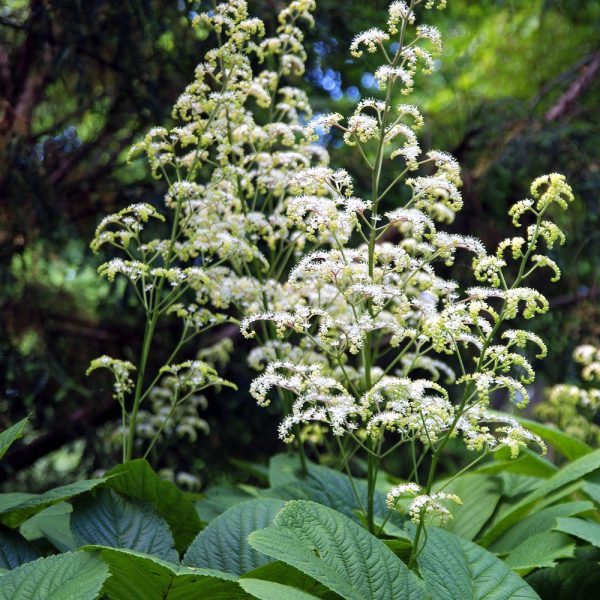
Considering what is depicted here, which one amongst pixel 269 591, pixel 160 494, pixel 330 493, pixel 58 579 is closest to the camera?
pixel 269 591

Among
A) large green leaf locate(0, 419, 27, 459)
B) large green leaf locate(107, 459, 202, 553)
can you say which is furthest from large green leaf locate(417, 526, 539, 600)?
large green leaf locate(0, 419, 27, 459)

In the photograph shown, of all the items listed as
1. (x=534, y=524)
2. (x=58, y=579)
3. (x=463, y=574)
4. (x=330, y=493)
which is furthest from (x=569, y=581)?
(x=58, y=579)

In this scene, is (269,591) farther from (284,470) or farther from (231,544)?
(284,470)

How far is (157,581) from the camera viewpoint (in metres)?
1.61

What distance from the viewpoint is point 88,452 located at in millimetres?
3561

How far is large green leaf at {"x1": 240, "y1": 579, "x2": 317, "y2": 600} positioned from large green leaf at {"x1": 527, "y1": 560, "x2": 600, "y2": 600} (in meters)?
0.86

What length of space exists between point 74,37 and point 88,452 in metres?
1.87

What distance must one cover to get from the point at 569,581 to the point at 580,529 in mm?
178

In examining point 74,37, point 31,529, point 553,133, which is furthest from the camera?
point 553,133

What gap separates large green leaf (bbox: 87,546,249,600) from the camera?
154 cm

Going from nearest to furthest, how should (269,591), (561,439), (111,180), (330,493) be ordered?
(269,591)
(330,493)
(561,439)
(111,180)

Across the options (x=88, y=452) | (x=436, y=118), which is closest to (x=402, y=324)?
(x=88, y=452)

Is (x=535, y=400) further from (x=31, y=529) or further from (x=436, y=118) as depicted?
(x=31, y=529)

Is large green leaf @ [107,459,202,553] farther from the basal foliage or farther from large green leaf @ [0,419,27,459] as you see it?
large green leaf @ [0,419,27,459]
